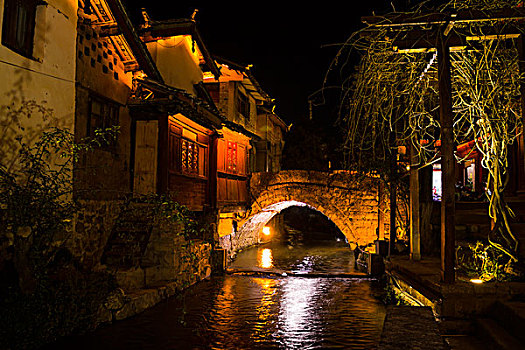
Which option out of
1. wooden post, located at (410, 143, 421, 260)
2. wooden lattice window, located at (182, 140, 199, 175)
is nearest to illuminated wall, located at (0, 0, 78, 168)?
wooden lattice window, located at (182, 140, 199, 175)

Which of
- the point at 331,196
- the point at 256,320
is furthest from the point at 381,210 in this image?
the point at 256,320

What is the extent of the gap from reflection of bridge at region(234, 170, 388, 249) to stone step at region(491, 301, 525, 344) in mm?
11619

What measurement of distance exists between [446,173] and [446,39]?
202 cm

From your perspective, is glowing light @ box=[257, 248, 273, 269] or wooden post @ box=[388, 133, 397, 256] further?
glowing light @ box=[257, 248, 273, 269]

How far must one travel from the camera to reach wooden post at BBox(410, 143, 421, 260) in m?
9.91

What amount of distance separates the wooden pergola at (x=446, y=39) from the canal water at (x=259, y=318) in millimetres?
2697

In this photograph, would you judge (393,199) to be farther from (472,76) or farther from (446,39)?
(446,39)

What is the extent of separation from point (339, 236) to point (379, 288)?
21.8 m

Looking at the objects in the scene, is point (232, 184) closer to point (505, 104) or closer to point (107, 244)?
point (107, 244)

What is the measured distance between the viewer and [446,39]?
6.34 m

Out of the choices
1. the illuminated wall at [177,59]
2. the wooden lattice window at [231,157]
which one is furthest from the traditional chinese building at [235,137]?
the illuminated wall at [177,59]

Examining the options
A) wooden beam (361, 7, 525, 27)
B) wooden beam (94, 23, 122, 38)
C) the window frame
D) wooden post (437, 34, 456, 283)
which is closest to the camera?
wooden beam (361, 7, 525, 27)

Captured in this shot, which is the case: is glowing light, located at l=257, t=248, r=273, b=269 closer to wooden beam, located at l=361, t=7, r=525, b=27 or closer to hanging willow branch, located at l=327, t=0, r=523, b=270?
hanging willow branch, located at l=327, t=0, r=523, b=270

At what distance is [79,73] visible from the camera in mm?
10227
